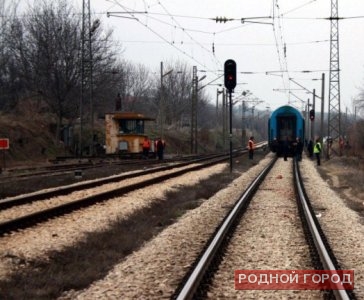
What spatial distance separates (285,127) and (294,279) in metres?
34.8

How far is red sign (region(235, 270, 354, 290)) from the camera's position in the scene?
22.5 feet

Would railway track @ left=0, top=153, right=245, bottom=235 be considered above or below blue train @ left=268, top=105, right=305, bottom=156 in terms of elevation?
below

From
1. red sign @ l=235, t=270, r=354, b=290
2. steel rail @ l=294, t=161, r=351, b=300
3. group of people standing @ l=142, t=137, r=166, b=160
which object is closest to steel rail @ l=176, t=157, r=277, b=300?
red sign @ l=235, t=270, r=354, b=290

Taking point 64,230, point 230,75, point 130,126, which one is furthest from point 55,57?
point 64,230

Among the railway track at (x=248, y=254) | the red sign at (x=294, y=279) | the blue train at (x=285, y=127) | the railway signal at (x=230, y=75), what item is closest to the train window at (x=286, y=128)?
the blue train at (x=285, y=127)

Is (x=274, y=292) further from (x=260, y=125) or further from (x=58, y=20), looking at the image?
(x=260, y=125)

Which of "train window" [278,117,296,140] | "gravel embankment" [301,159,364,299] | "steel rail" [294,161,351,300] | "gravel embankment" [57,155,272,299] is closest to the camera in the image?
"steel rail" [294,161,351,300]

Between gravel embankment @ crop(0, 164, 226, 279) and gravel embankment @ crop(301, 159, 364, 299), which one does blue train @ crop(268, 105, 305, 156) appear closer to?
gravel embankment @ crop(301, 159, 364, 299)

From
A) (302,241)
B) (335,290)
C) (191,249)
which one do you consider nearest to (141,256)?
(191,249)

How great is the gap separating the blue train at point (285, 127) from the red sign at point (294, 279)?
3378 centimetres

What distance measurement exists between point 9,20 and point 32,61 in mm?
5334

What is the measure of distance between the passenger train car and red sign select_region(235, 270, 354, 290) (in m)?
37.2

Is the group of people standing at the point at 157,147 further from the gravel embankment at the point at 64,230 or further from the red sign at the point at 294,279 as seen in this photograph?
the red sign at the point at 294,279

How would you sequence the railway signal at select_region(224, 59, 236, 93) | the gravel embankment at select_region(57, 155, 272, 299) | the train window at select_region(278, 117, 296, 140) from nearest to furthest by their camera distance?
the gravel embankment at select_region(57, 155, 272, 299)
the railway signal at select_region(224, 59, 236, 93)
the train window at select_region(278, 117, 296, 140)
